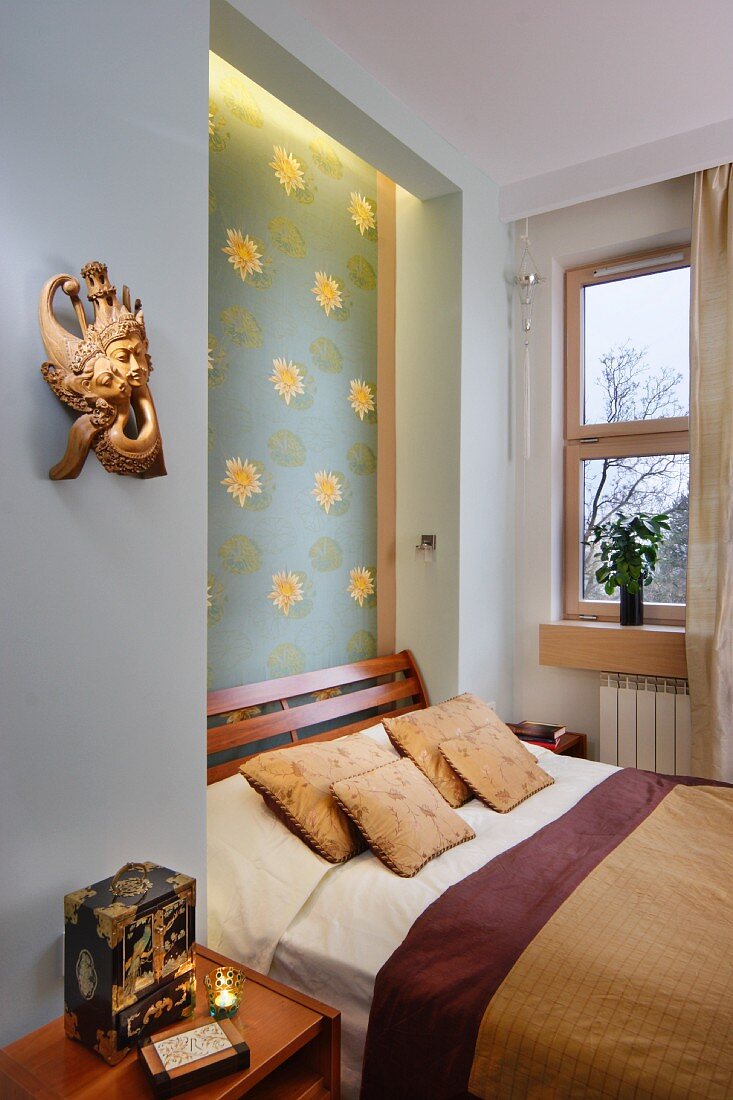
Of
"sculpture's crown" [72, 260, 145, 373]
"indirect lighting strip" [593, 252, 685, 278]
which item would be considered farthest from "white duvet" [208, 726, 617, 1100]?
"indirect lighting strip" [593, 252, 685, 278]

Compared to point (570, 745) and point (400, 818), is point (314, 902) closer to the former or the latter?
point (400, 818)

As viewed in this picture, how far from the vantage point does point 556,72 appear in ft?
8.20

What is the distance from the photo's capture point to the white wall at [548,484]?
3.46 m

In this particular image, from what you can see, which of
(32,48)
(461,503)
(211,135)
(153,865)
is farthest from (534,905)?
(211,135)

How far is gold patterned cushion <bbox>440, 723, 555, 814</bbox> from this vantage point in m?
2.28

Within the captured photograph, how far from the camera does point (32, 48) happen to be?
1.41m

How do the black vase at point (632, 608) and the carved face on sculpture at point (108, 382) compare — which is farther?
the black vase at point (632, 608)

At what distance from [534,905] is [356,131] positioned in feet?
8.06

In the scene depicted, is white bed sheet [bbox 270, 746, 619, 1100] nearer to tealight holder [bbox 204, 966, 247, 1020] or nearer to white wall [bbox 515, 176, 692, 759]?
tealight holder [bbox 204, 966, 247, 1020]

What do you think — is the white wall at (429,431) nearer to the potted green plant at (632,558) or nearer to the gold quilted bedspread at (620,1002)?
the potted green plant at (632,558)

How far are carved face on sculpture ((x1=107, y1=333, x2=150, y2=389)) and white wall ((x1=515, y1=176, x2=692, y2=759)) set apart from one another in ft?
7.86

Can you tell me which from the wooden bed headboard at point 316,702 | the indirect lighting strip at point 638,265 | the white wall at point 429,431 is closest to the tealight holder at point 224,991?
the wooden bed headboard at point 316,702

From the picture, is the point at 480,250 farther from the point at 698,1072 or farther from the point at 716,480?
the point at 698,1072

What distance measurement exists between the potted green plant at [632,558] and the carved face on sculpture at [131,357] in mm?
2374
